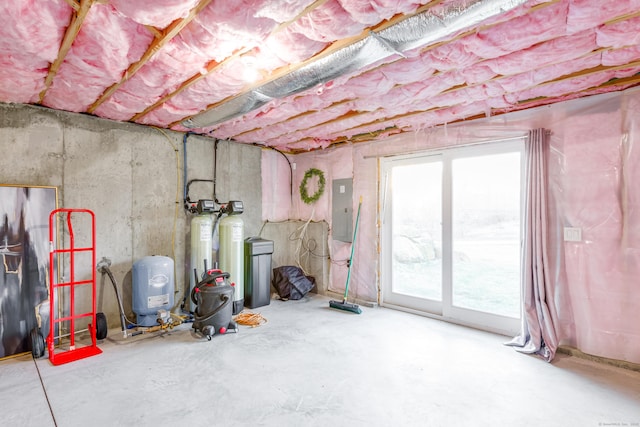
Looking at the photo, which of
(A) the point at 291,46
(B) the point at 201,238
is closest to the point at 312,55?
(A) the point at 291,46

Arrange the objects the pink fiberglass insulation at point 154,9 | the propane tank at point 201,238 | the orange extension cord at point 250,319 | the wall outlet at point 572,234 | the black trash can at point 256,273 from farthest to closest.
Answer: the black trash can at point 256,273
the propane tank at point 201,238
the orange extension cord at point 250,319
the wall outlet at point 572,234
the pink fiberglass insulation at point 154,9

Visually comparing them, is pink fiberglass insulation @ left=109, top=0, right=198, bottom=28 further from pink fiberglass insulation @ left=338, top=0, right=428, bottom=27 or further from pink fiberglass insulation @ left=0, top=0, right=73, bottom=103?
pink fiberglass insulation @ left=338, top=0, right=428, bottom=27

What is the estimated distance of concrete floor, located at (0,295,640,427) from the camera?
2.20 metres

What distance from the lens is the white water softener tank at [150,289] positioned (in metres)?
3.65

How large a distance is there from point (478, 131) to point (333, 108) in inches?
69.0

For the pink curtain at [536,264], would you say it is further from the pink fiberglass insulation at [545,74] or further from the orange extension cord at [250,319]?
the orange extension cord at [250,319]

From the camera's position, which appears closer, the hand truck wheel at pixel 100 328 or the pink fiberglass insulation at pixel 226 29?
the pink fiberglass insulation at pixel 226 29

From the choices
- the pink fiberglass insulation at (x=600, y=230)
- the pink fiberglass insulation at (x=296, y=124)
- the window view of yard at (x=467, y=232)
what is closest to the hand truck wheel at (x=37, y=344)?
the pink fiberglass insulation at (x=296, y=124)

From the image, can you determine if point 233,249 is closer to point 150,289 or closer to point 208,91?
point 150,289

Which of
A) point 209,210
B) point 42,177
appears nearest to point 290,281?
point 209,210

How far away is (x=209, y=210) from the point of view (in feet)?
14.2

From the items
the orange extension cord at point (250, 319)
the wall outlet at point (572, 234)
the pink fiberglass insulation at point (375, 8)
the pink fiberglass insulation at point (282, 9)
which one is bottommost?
the orange extension cord at point (250, 319)

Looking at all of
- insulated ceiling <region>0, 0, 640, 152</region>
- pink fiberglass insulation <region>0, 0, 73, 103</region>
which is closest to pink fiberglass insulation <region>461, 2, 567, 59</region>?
insulated ceiling <region>0, 0, 640, 152</region>

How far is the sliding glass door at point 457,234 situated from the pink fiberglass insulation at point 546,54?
136 cm
